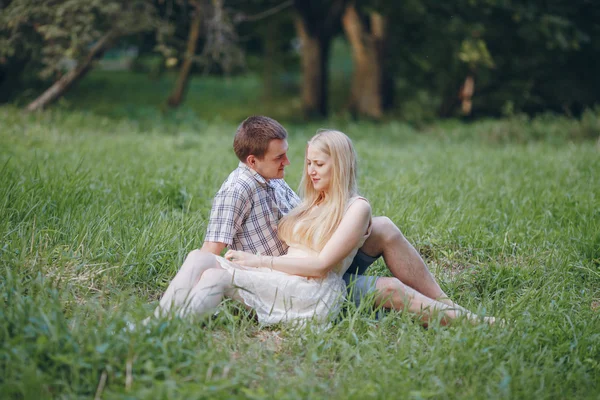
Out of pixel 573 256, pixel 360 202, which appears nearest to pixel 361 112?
pixel 573 256

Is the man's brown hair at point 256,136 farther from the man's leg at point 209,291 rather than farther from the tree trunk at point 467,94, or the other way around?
the tree trunk at point 467,94

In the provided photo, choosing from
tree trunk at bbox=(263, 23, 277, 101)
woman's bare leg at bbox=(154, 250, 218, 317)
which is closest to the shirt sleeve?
woman's bare leg at bbox=(154, 250, 218, 317)

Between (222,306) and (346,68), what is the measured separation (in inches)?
1065

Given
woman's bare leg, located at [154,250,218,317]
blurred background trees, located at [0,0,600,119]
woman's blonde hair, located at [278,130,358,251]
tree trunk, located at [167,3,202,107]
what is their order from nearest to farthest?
1. woman's bare leg, located at [154,250,218,317]
2. woman's blonde hair, located at [278,130,358,251]
3. blurred background trees, located at [0,0,600,119]
4. tree trunk, located at [167,3,202,107]

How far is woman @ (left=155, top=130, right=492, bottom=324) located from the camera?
10.8 ft

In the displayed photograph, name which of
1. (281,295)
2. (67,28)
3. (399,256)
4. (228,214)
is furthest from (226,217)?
(67,28)

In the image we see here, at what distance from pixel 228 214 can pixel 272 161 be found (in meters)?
0.43

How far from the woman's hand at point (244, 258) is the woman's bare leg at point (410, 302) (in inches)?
29.0

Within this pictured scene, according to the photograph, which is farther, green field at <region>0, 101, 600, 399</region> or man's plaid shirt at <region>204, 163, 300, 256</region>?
man's plaid shirt at <region>204, 163, 300, 256</region>

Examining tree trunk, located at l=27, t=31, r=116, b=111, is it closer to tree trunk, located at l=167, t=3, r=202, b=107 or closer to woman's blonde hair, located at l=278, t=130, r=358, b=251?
tree trunk, located at l=167, t=3, r=202, b=107

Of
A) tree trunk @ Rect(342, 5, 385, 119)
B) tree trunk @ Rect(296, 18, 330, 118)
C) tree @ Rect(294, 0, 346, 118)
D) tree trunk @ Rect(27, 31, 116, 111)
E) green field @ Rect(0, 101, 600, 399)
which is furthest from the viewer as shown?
tree trunk @ Rect(296, 18, 330, 118)

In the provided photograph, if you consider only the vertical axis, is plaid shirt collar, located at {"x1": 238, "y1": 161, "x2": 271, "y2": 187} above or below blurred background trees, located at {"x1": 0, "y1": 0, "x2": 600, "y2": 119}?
below

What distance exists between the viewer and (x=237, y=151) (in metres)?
3.71

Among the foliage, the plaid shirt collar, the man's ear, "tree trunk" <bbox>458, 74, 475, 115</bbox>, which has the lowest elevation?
the plaid shirt collar
